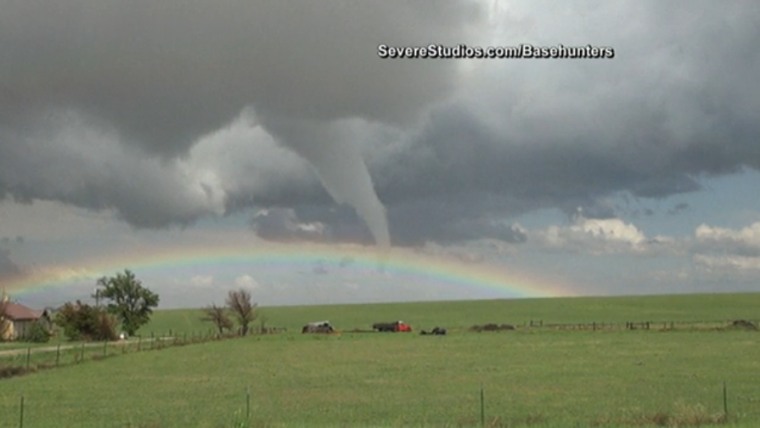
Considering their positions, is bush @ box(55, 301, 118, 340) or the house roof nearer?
bush @ box(55, 301, 118, 340)

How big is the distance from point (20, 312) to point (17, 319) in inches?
181

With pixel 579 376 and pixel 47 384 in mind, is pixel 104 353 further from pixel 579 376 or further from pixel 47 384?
pixel 579 376

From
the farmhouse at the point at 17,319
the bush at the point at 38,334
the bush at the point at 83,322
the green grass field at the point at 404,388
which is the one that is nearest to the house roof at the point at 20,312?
the farmhouse at the point at 17,319

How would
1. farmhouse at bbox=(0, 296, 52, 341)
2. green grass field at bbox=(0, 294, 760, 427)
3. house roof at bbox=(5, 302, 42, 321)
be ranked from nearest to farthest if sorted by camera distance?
green grass field at bbox=(0, 294, 760, 427) < farmhouse at bbox=(0, 296, 52, 341) < house roof at bbox=(5, 302, 42, 321)

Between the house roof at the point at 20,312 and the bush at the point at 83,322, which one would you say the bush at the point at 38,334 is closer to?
the bush at the point at 83,322

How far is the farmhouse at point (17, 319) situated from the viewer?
360 ft

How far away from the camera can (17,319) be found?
395 ft

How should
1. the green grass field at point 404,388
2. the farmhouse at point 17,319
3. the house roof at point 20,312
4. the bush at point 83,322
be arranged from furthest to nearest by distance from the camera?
the house roof at point 20,312
the farmhouse at point 17,319
the bush at point 83,322
the green grass field at point 404,388

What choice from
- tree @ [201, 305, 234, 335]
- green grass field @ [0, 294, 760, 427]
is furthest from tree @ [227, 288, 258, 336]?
green grass field @ [0, 294, 760, 427]

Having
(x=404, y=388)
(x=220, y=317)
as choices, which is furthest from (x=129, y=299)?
(x=404, y=388)

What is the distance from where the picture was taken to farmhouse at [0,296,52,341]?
360 feet

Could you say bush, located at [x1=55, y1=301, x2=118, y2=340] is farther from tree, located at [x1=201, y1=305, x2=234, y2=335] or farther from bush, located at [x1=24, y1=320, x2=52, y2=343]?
tree, located at [x1=201, y1=305, x2=234, y2=335]

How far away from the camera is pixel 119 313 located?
123m

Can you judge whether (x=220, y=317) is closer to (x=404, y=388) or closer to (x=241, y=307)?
(x=241, y=307)
